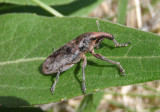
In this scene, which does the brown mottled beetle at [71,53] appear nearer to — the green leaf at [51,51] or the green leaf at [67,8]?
the green leaf at [51,51]

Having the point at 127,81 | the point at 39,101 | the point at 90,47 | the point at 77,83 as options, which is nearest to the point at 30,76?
the point at 39,101

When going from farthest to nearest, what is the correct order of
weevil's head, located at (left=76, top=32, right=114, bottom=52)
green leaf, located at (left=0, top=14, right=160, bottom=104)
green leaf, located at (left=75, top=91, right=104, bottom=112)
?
green leaf, located at (left=75, top=91, right=104, bottom=112) < weevil's head, located at (left=76, top=32, right=114, bottom=52) < green leaf, located at (left=0, top=14, right=160, bottom=104)

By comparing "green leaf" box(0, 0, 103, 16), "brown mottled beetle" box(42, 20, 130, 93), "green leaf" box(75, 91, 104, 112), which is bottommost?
"green leaf" box(75, 91, 104, 112)

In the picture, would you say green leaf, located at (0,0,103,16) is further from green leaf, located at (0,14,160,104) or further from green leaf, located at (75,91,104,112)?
green leaf, located at (75,91,104,112)

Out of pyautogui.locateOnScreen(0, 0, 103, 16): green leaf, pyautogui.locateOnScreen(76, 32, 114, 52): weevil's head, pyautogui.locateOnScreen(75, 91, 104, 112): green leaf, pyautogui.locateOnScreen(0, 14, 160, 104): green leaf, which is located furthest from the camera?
pyautogui.locateOnScreen(0, 0, 103, 16): green leaf

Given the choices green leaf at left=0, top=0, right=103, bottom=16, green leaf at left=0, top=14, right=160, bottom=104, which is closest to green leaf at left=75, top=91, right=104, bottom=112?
green leaf at left=0, top=14, right=160, bottom=104

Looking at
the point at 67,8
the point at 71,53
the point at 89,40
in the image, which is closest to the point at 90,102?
the point at 71,53

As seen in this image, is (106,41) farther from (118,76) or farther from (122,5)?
→ (122,5)

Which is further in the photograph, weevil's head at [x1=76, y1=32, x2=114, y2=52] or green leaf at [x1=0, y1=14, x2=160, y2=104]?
weevil's head at [x1=76, y1=32, x2=114, y2=52]
